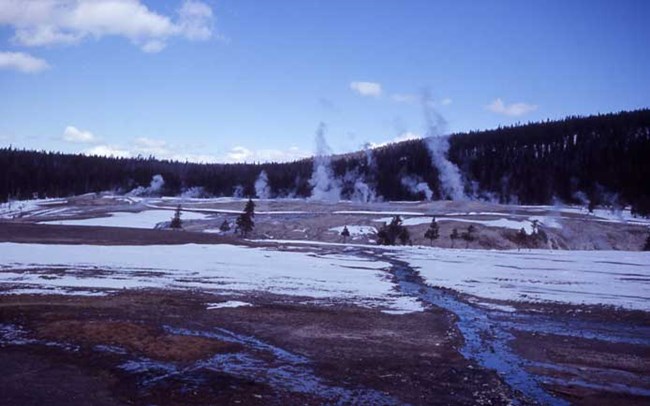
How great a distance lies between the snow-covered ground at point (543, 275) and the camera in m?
30.4

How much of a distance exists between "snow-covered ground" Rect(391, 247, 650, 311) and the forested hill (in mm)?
63658

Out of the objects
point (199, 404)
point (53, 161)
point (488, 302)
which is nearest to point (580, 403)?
point (199, 404)

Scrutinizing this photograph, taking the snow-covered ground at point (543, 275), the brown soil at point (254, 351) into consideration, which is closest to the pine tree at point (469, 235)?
the snow-covered ground at point (543, 275)

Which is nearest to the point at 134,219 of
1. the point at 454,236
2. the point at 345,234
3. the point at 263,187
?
the point at 345,234

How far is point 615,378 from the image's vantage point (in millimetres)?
14820

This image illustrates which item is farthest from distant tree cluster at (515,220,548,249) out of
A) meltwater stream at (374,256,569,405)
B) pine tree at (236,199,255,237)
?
meltwater stream at (374,256,569,405)

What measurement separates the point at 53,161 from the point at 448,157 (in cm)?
12279

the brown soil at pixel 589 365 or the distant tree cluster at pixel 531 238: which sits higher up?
the distant tree cluster at pixel 531 238

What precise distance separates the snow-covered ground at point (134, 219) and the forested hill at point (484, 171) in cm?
6043

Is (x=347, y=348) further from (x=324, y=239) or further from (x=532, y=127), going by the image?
(x=532, y=127)

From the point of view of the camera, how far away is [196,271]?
35.2m

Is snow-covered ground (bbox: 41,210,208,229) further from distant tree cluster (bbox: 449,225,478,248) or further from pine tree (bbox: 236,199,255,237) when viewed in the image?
distant tree cluster (bbox: 449,225,478,248)

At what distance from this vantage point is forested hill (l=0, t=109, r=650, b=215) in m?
127

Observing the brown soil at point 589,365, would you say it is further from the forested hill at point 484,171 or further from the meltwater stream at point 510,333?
the forested hill at point 484,171
